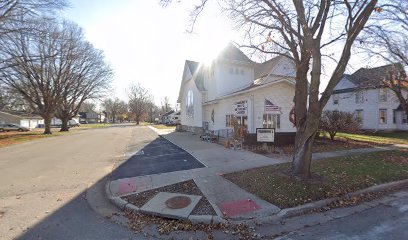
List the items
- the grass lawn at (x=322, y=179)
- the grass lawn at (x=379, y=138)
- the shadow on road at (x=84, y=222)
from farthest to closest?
the grass lawn at (x=379, y=138), the grass lawn at (x=322, y=179), the shadow on road at (x=84, y=222)

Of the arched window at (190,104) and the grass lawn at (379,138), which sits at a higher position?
the arched window at (190,104)

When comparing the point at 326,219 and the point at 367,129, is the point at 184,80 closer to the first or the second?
the point at 367,129

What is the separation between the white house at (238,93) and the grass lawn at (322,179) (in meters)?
6.80

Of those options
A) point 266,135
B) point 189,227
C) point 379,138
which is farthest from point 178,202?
point 379,138

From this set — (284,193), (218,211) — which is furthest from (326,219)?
(218,211)

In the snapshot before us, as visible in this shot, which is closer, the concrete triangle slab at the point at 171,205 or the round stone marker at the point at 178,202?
the concrete triangle slab at the point at 171,205

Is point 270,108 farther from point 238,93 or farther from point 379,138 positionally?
point 379,138

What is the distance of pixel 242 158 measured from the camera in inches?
416

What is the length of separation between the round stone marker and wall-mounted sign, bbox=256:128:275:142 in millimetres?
7948

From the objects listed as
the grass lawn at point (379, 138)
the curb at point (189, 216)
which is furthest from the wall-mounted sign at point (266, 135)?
the grass lawn at point (379, 138)

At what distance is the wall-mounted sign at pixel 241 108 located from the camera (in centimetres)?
1583

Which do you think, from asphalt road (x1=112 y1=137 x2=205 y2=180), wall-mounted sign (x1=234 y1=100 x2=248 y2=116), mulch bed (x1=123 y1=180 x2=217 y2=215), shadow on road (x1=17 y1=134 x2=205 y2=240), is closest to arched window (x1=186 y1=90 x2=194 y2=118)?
wall-mounted sign (x1=234 y1=100 x2=248 y2=116)

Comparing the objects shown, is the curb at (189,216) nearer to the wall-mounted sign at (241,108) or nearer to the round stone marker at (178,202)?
the round stone marker at (178,202)

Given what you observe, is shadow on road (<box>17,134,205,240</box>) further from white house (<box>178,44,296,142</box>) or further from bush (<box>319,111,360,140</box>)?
bush (<box>319,111,360,140</box>)
